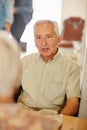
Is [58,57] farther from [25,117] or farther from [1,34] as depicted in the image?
[25,117]

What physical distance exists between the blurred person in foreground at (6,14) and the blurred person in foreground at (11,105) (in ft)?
7.43

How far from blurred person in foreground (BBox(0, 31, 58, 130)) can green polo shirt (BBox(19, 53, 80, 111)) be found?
1.13m

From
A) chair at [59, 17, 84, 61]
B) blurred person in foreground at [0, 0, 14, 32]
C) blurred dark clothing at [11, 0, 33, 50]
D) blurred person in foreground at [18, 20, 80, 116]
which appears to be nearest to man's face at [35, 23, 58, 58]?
blurred person in foreground at [18, 20, 80, 116]

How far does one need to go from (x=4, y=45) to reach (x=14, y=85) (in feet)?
0.45

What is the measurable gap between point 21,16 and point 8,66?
2511 mm

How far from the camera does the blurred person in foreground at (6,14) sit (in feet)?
10.1

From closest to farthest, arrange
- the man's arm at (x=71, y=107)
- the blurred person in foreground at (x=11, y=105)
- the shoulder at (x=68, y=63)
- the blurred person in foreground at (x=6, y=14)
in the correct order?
the blurred person in foreground at (x=11, y=105) < the man's arm at (x=71, y=107) < the shoulder at (x=68, y=63) < the blurred person in foreground at (x=6, y=14)

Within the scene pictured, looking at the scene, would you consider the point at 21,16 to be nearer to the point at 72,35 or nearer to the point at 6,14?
the point at 6,14

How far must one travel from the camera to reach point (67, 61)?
2.08 metres

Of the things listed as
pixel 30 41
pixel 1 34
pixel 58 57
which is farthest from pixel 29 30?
pixel 1 34

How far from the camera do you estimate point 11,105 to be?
868 millimetres

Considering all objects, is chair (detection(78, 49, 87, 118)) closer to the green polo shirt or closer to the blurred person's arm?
the green polo shirt

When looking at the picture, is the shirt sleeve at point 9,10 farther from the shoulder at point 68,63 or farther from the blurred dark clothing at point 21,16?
the shoulder at point 68,63

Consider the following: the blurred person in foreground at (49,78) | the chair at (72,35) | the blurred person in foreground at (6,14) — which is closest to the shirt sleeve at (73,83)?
the blurred person in foreground at (49,78)
